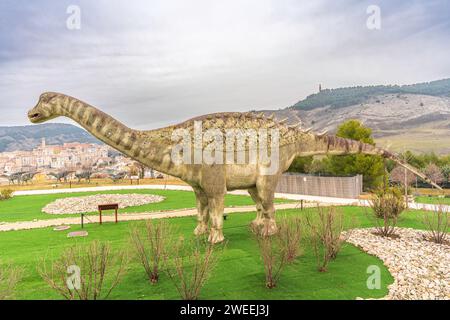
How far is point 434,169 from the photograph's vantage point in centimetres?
2412

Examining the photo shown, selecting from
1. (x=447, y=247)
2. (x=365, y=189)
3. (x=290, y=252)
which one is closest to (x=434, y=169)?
(x=365, y=189)

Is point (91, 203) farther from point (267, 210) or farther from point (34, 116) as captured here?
point (267, 210)

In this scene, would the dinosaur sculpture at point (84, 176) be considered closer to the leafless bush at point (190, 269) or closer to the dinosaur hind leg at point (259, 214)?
the dinosaur hind leg at point (259, 214)

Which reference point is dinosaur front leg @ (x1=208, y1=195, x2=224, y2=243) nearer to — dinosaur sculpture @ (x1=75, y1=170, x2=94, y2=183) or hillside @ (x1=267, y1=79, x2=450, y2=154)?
dinosaur sculpture @ (x1=75, y1=170, x2=94, y2=183)

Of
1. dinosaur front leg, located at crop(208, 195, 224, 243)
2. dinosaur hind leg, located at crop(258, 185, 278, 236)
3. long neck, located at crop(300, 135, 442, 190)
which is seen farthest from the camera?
long neck, located at crop(300, 135, 442, 190)

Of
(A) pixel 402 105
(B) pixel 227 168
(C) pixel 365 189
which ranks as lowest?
(C) pixel 365 189

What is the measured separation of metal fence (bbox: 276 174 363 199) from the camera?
2044 centimetres

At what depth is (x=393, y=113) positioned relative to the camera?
109438 millimetres

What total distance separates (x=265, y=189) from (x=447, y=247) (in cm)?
469

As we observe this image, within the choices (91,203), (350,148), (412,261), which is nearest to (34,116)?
(350,148)

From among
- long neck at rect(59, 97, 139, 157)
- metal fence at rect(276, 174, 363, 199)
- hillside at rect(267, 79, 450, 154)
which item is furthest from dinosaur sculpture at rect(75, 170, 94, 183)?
hillside at rect(267, 79, 450, 154)

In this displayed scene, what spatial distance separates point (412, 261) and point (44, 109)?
8158 millimetres

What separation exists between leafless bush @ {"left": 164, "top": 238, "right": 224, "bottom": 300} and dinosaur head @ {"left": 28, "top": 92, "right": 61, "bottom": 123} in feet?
11.7
